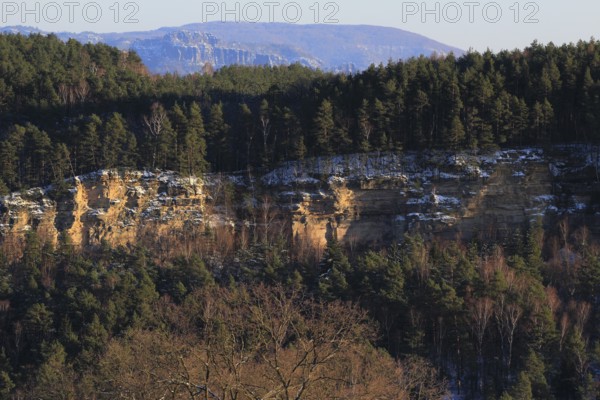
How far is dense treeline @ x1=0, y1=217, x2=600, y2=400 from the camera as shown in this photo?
3188 centimetres

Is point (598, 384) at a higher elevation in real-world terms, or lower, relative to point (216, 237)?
lower

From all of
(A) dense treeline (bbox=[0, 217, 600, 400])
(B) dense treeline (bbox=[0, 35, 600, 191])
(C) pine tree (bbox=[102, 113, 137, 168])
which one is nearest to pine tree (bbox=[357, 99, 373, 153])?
(B) dense treeline (bbox=[0, 35, 600, 191])

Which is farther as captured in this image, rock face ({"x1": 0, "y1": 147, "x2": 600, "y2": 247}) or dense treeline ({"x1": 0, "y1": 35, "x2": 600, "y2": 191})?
dense treeline ({"x1": 0, "y1": 35, "x2": 600, "y2": 191})

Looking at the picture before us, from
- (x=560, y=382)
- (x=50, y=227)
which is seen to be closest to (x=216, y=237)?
(x=50, y=227)

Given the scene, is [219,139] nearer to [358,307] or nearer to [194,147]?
[194,147]

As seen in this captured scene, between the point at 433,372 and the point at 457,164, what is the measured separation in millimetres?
15671

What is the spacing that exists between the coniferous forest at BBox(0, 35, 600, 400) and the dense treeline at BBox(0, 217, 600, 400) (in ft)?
0.31

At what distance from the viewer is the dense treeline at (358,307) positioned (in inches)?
1255

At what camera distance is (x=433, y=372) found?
3238 cm

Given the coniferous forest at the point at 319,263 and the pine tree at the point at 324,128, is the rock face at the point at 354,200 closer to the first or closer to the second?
the pine tree at the point at 324,128

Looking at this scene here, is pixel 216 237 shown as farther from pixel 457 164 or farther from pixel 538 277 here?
pixel 538 277

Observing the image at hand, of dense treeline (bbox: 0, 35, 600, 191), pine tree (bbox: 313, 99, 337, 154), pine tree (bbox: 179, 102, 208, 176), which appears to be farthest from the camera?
pine tree (bbox: 179, 102, 208, 176)

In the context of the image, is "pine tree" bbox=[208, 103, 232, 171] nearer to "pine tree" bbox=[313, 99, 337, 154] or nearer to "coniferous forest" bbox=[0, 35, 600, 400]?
"coniferous forest" bbox=[0, 35, 600, 400]

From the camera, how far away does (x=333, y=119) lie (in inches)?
1886
